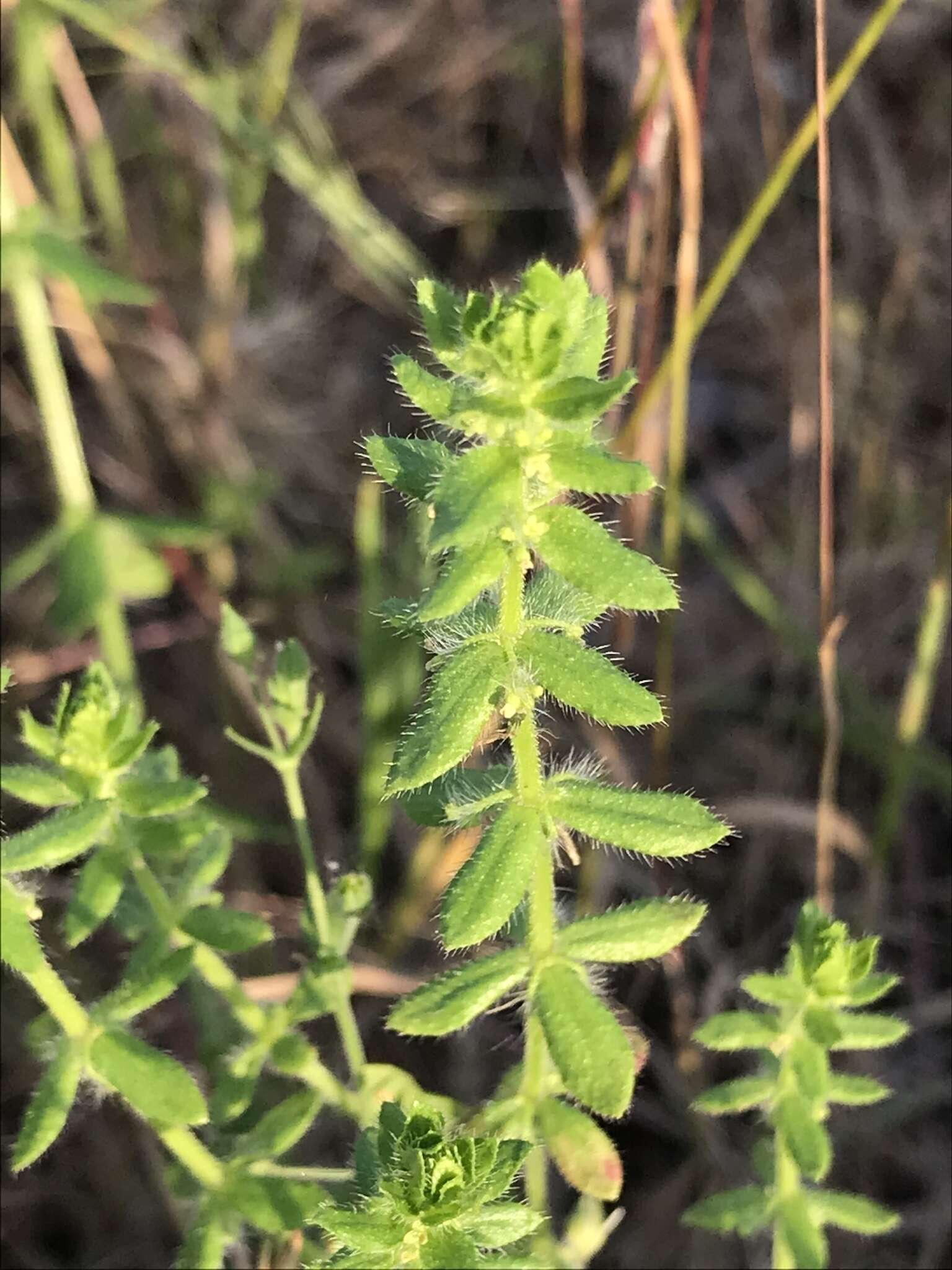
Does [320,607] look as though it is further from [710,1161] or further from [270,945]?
[710,1161]

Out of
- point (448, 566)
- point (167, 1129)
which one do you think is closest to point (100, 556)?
point (167, 1129)

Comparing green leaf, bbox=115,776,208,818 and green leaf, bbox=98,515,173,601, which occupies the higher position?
green leaf, bbox=98,515,173,601

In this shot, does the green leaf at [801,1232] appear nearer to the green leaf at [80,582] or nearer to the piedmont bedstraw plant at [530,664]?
the piedmont bedstraw plant at [530,664]

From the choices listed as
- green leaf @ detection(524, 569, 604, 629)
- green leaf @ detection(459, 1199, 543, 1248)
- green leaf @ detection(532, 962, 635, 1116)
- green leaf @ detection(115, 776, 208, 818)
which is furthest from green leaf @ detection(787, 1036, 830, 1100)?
green leaf @ detection(115, 776, 208, 818)

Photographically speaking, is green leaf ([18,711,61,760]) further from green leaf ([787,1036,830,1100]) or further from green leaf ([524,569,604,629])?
green leaf ([787,1036,830,1100])

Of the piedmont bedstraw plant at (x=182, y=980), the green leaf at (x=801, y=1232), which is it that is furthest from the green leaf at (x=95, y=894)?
the green leaf at (x=801, y=1232)

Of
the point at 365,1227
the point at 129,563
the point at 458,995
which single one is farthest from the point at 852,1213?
the point at 129,563
